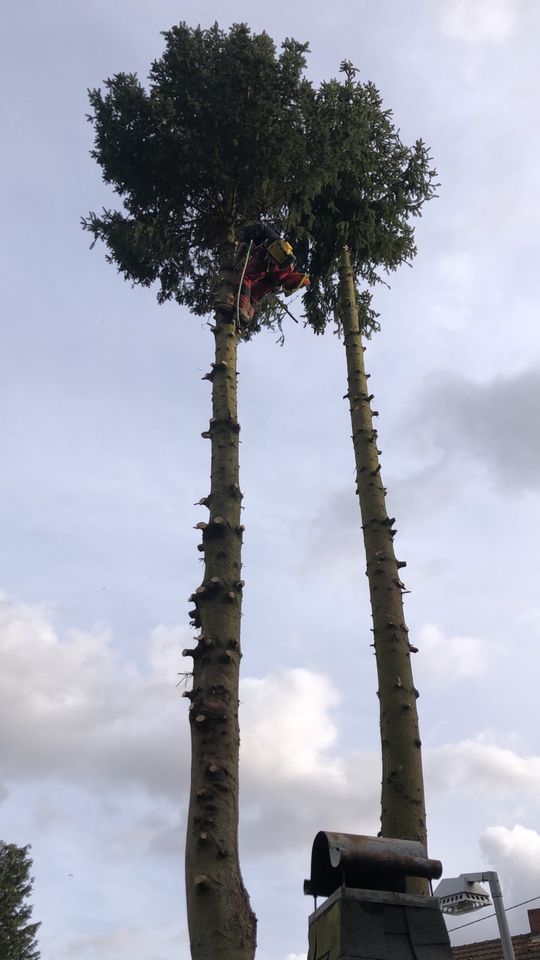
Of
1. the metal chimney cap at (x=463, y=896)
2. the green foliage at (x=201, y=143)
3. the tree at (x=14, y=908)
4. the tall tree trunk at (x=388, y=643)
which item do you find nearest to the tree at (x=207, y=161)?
the green foliage at (x=201, y=143)

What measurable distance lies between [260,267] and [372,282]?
315 cm

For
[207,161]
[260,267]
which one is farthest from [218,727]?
[207,161]

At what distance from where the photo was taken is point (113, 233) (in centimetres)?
1141

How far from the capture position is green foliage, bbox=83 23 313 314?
1083cm

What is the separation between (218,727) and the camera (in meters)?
6.36

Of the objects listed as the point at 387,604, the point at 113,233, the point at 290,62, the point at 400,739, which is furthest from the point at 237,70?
the point at 400,739

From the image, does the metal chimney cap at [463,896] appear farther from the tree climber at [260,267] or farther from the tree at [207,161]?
the tree climber at [260,267]

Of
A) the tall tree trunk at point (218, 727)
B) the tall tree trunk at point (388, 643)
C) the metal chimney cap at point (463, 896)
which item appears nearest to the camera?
the tall tree trunk at point (218, 727)

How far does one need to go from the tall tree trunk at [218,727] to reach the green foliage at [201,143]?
3.69 m

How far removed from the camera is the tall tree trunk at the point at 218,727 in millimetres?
5504

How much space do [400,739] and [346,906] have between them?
3.70m

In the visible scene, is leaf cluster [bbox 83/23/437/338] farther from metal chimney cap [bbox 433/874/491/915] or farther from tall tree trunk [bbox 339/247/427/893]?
metal chimney cap [bbox 433/874/491/915]

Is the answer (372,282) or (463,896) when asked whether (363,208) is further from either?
(463,896)

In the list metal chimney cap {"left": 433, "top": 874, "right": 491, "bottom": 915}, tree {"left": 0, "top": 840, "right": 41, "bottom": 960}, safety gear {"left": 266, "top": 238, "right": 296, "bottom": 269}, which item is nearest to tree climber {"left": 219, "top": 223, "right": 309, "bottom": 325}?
safety gear {"left": 266, "top": 238, "right": 296, "bottom": 269}
